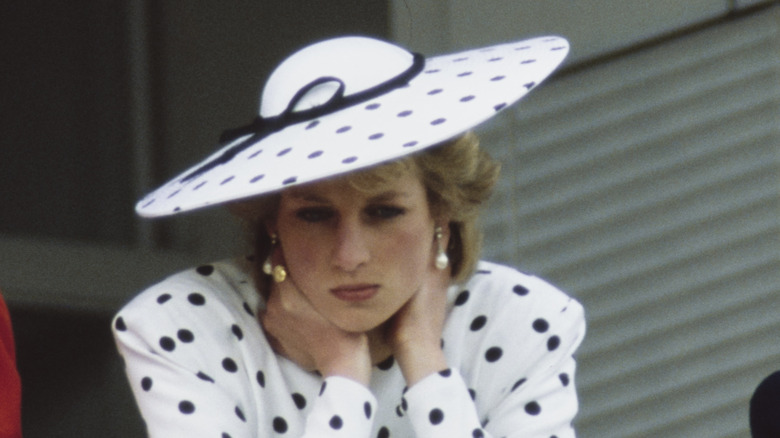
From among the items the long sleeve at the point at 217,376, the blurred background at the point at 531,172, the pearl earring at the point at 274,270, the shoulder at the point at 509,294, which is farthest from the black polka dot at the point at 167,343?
the blurred background at the point at 531,172

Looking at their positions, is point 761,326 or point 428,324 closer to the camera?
point 428,324

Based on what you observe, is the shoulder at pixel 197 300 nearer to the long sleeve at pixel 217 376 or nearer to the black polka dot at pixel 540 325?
the long sleeve at pixel 217 376

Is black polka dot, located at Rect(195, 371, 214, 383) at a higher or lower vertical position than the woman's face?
lower

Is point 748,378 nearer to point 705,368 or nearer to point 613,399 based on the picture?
point 705,368

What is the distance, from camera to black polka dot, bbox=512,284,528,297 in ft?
9.98

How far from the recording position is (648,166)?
3984 mm

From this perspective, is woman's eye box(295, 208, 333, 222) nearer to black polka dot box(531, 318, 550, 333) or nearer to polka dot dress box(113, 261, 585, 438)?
polka dot dress box(113, 261, 585, 438)

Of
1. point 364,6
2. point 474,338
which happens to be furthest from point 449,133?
point 364,6

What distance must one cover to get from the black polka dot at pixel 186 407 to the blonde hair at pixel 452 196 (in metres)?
0.33

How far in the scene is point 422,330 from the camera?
2.92 metres

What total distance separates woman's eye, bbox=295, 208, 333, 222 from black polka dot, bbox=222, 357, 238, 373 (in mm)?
292

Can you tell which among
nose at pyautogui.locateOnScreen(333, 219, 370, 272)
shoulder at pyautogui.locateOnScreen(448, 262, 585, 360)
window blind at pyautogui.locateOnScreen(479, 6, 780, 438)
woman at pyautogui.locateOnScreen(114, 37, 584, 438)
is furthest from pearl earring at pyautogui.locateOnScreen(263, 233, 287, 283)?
window blind at pyautogui.locateOnScreen(479, 6, 780, 438)

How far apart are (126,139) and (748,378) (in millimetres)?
1821

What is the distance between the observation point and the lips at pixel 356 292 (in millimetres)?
2764
